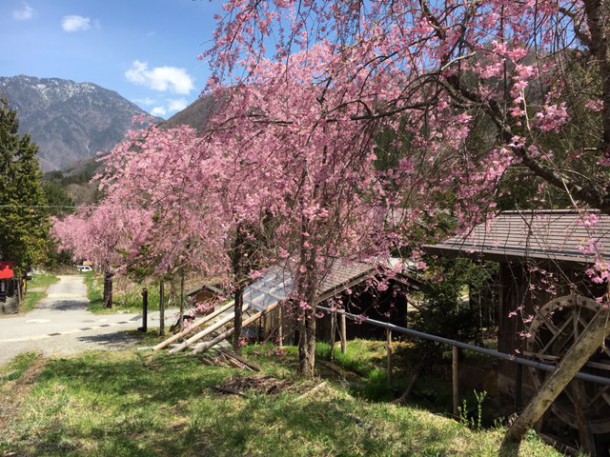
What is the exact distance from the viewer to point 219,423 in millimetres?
6059

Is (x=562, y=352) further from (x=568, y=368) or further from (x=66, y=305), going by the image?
(x=66, y=305)

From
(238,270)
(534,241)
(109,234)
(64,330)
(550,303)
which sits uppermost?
(534,241)

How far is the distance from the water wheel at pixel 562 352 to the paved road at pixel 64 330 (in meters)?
12.7

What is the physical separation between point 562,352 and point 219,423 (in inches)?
226

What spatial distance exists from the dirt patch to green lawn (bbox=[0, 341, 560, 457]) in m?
0.02

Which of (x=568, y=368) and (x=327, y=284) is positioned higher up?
(x=568, y=368)

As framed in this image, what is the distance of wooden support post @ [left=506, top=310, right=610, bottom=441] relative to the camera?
4.60m

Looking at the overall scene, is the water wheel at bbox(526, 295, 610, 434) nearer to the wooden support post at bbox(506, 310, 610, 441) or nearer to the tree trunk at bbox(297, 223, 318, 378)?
the wooden support post at bbox(506, 310, 610, 441)

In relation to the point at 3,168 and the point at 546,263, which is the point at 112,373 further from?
the point at 3,168

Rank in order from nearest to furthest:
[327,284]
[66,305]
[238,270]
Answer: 1. [238,270]
2. [327,284]
3. [66,305]

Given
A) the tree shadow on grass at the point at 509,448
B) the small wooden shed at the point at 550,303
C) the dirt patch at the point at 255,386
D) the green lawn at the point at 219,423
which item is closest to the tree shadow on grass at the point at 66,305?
the green lawn at the point at 219,423

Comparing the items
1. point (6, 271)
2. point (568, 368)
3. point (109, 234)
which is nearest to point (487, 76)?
point (568, 368)

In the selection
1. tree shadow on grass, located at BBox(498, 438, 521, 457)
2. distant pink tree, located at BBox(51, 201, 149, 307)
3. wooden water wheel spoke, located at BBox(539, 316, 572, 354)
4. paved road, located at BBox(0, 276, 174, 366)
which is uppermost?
distant pink tree, located at BBox(51, 201, 149, 307)

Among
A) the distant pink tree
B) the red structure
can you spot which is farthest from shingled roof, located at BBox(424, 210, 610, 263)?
the red structure
